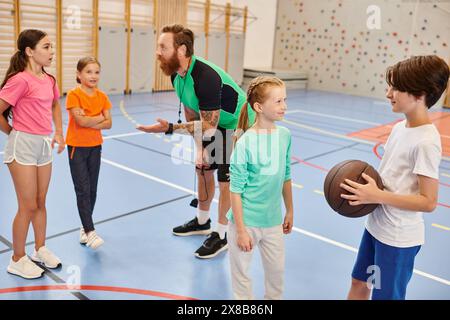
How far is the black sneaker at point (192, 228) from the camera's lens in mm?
3840

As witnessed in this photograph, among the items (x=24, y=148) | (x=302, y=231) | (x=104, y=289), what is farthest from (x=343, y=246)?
(x=24, y=148)

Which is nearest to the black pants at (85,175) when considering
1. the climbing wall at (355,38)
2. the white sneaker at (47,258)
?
the white sneaker at (47,258)

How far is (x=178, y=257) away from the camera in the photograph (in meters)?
3.44

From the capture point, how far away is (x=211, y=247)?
11.5 feet

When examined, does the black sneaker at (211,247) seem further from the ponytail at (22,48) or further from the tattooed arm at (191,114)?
the ponytail at (22,48)

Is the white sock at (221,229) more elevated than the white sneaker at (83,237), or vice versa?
the white sock at (221,229)

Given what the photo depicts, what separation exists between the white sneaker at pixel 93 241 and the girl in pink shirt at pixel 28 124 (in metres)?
0.50

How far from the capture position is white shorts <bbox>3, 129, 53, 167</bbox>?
9.11 ft

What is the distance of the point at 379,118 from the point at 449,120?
169cm

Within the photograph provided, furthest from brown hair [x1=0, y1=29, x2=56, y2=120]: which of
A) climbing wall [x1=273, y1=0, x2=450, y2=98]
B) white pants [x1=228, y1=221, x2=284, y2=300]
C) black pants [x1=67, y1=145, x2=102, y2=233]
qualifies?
climbing wall [x1=273, y1=0, x2=450, y2=98]

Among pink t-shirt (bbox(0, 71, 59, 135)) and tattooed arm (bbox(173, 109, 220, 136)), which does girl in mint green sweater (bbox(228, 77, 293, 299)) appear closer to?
tattooed arm (bbox(173, 109, 220, 136))
